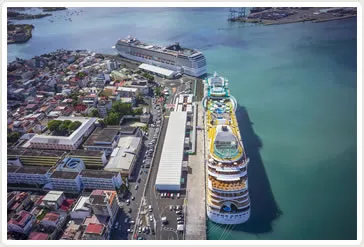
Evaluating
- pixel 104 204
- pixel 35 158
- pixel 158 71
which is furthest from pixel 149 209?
pixel 158 71

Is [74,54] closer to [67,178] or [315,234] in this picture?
[67,178]

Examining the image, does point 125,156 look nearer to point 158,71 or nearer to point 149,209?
point 149,209

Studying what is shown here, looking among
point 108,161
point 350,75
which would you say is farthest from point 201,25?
point 108,161

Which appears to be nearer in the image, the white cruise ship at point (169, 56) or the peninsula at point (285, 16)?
the white cruise ship at point (169, 56)

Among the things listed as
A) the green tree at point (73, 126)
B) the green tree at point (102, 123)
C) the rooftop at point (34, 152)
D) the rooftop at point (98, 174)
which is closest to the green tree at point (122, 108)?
the green tree at point (102, 123)

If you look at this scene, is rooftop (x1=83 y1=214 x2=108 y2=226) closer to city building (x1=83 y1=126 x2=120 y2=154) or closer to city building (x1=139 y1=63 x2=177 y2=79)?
city building (x1=83 y1=126 x2=120 y2=154)

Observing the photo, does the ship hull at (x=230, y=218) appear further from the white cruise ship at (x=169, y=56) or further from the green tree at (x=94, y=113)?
the white cruise ship at (x=169, y=56)
